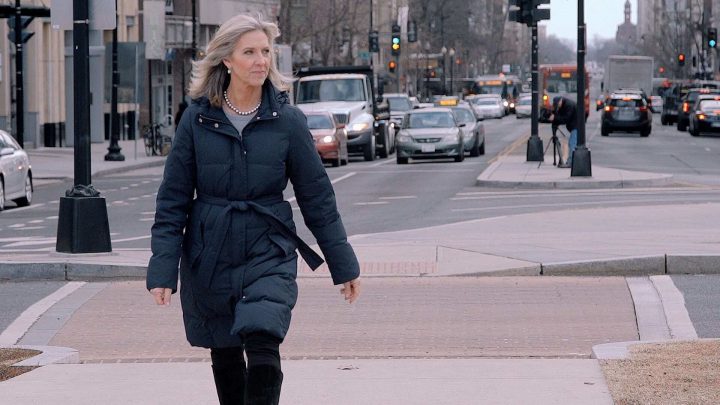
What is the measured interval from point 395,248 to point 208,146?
961 centimetres

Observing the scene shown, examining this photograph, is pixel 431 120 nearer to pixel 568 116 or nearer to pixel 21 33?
pixel 568 116

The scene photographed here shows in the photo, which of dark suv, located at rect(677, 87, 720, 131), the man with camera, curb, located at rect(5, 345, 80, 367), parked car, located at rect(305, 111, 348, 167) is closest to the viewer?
curb, located at rect(5, 345, 80, 367)

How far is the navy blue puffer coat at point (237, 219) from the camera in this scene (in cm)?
610

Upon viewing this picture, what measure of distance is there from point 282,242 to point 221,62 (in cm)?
81

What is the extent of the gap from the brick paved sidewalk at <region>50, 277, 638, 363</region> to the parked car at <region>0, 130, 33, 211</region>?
475 inches

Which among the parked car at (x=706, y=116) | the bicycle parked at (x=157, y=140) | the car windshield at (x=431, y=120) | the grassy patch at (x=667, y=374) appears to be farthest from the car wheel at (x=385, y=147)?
the grassy patch at (x=667, y=374)

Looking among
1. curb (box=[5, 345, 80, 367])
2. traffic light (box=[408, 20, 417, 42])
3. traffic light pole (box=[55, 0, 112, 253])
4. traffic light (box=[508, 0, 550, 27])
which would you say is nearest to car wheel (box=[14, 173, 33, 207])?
traffic light (box=[508, 0, 550, 27])

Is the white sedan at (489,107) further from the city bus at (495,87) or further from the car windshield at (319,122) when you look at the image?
the car windshield at (319,122)

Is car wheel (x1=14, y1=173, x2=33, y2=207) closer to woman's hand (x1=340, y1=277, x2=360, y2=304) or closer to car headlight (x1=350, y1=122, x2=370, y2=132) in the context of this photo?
car headlight (x1=350, y1=122, x2=370, y2=132)

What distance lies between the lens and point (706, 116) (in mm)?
58844

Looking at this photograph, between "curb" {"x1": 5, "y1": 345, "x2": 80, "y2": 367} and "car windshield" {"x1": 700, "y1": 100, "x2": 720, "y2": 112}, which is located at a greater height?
"car windshield" {"x1": 700, "y1": 100, "x2": 720, "y2": 112}

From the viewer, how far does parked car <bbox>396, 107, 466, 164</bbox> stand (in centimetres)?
3953

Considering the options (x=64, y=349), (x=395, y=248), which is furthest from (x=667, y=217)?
(x=64, y=349)

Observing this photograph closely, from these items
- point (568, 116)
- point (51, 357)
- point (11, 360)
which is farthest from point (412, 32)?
point (11, 360)
